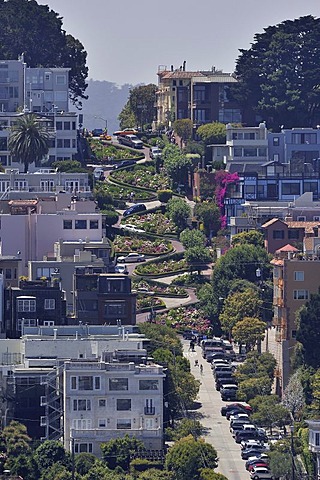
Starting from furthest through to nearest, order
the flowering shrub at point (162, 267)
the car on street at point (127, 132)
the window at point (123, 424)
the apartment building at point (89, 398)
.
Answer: the car on street at point (127, 132) < the flowering shrub at point (162, 267) < the window at point (123, 424) < the apartment building at point (89, 398)

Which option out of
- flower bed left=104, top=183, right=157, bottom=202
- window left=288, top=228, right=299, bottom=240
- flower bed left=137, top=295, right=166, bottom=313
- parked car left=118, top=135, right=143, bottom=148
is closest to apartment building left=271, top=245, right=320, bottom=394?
flower bed left=137, top=295, right=166, bottom=313

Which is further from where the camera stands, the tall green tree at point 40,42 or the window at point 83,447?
the tall green tree at point 40,42

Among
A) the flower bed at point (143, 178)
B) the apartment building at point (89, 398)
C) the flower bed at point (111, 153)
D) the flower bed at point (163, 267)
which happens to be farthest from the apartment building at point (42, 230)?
the apartment building at point (89, 398)

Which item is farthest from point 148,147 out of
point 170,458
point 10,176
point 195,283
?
point 170,458

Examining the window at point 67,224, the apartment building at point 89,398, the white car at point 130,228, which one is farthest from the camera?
the white car at point 130,228

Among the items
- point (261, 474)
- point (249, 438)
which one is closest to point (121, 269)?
point (249, 438)

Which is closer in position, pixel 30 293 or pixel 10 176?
pixel 30 293

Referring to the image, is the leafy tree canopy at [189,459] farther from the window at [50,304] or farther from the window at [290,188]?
the window at [290,188]

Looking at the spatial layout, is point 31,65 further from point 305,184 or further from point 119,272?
point 119,272
